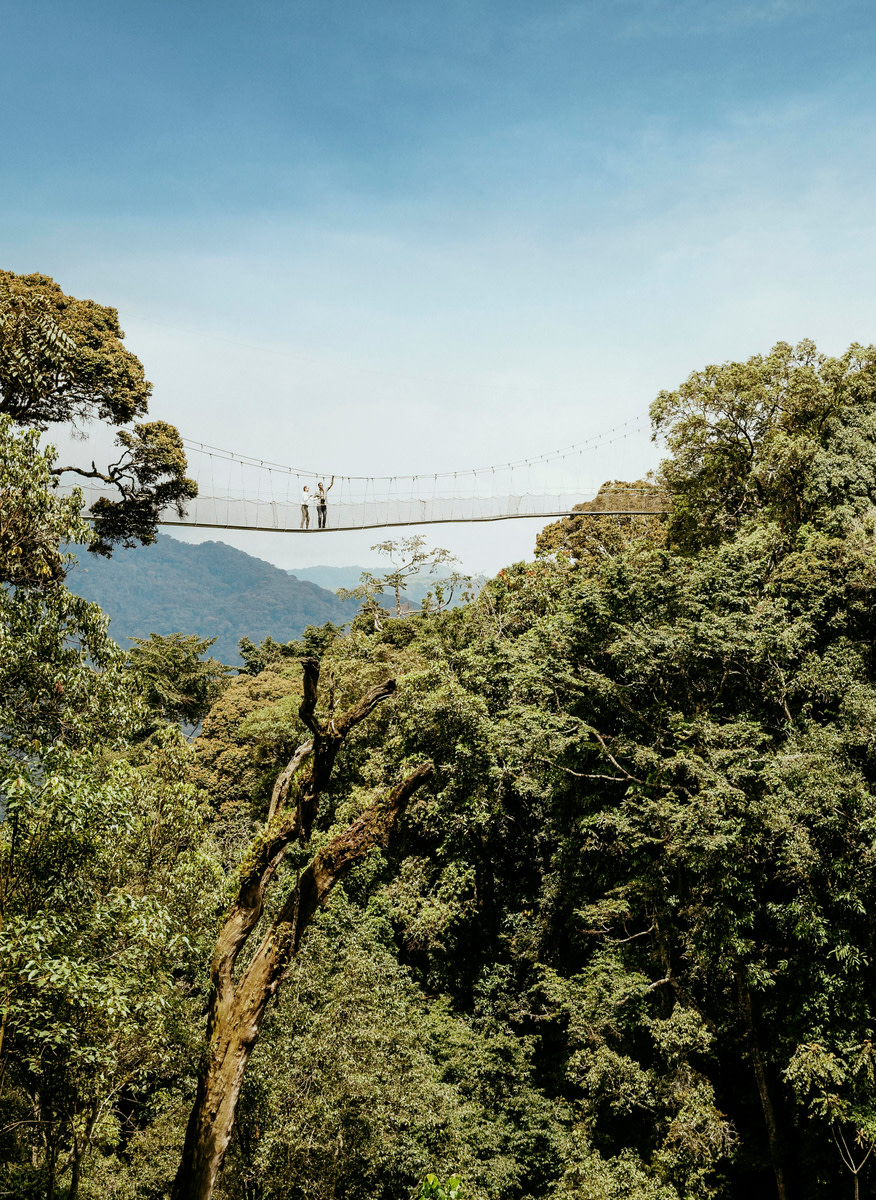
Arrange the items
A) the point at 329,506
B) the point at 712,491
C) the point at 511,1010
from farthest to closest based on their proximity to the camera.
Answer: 1. the point at 329,506
2. the point at 712,491
3. the point at 511,1010

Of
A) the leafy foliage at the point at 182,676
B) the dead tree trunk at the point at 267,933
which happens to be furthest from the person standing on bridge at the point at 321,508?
the leafy foliage at the point at 182,676

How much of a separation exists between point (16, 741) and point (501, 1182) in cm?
911

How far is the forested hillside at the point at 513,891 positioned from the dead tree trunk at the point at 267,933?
0.09 ft

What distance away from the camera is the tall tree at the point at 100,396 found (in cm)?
802

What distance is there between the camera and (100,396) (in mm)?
11586

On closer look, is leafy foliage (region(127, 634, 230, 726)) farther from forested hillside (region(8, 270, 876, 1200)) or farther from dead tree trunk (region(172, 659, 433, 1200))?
dead tree trunk (region(172, 659, 433, 1200))

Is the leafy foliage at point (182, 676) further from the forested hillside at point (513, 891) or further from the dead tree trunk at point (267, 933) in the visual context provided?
the dead tree trunk at point (267, 933)

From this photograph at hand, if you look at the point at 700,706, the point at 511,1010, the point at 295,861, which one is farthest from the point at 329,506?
the point at 511,1010

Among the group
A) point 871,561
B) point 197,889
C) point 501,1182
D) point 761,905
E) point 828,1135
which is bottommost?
point 501,1182

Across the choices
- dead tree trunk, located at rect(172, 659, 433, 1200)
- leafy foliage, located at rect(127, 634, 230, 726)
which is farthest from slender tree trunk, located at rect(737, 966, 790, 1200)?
leafy foliage, located at rect(127, 634, 230, 726)

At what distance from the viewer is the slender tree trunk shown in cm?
1100

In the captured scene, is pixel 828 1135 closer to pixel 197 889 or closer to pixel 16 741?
pixel 197 889

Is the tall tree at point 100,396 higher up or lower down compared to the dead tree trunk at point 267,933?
higher up

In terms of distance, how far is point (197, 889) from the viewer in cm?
901
